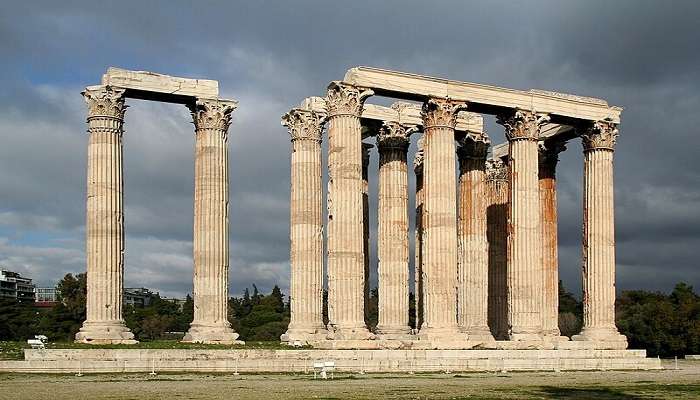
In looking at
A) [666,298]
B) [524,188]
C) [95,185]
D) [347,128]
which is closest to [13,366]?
[95,185]

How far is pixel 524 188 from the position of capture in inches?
2749

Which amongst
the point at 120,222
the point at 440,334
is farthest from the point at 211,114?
the point at 440,334

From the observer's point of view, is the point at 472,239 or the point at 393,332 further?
the point at 472,239

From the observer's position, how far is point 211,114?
6750 centimetres

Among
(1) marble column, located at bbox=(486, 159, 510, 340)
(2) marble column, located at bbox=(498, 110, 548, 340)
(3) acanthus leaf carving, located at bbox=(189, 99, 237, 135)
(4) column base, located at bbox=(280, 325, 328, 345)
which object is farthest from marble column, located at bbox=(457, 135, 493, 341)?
(3) acanthus leaf carving, located at bbox=(189, 99, 237, 135)

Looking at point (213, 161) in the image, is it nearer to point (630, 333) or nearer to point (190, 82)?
point (190, 82)

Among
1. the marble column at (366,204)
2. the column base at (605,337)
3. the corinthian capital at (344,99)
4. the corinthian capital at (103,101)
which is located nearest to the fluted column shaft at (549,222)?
the column base at (605,337)

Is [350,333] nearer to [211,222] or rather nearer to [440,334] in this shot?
[440,334]

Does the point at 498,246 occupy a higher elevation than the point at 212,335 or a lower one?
higher

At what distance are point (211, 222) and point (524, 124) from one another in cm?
2335

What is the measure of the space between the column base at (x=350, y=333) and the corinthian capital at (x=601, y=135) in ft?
80.3

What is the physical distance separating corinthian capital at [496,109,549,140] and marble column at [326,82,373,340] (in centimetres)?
1307

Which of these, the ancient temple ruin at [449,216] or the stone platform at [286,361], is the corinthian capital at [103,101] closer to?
the ancient temple ruin at [449,216]

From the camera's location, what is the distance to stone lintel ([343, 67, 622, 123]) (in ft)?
214
